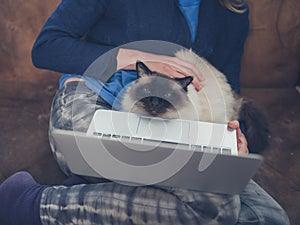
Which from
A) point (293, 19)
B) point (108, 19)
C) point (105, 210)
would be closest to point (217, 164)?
point (105, 210)

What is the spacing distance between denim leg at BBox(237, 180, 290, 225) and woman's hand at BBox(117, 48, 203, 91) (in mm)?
380

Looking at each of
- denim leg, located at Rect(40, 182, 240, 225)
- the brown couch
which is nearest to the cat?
the brown couch

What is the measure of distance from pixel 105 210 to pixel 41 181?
13.9 inches

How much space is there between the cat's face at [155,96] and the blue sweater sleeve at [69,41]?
16 cm

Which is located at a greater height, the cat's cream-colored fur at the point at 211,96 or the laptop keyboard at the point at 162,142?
the laptop keyboard at the point at 162,142

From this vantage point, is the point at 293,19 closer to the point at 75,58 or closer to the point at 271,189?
the point at 271,189

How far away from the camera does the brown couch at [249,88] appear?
139cm

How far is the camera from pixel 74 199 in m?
1.09

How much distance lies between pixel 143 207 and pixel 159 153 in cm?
26

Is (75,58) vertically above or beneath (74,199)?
above

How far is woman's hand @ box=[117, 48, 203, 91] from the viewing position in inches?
49.0

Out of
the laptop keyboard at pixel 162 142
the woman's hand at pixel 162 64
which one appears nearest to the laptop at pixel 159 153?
the laptop keyboard at pixel 162 142

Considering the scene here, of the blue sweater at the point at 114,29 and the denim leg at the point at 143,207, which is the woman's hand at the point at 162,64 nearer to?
the blue sweater at the point at 114,29

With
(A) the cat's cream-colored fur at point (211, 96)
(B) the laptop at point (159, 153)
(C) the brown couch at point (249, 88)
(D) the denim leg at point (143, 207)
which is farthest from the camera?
(C) the brown couch at point (249, 88)
